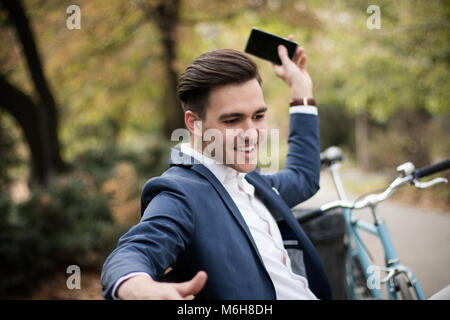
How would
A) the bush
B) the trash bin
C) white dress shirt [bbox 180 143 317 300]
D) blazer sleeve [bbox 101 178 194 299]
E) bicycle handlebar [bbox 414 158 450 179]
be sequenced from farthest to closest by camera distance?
the bush, the trash bin, bicycle handlebar [bbox 414 158 450 179], white dress shirt [bbox 180 143 317 300], blazer sleeve [bbox 101 178 194 299]

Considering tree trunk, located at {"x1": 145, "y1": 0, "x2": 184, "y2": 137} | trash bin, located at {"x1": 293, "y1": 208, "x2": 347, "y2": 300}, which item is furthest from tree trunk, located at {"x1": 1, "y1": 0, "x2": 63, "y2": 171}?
trash bin, located at {"x1": 293, "y1": 208, "x2": 347, "y2": 300}

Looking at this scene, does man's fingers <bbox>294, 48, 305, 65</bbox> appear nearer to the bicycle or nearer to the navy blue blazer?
the bicycle

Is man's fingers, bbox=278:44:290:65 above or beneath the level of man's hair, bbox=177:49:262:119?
above

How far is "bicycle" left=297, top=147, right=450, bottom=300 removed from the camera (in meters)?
2.10

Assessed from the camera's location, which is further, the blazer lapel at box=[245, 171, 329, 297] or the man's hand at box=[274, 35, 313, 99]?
the man's hand at box=[274, 35, 313, 99]

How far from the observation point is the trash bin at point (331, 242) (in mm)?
2383

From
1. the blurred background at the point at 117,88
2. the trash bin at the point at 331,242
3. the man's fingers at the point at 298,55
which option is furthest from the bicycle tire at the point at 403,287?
the blurred background at the point at 117,88

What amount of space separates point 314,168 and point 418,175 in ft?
1.95

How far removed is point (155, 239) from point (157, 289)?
257 millimetres

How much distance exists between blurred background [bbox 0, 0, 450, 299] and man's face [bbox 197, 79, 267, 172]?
3.60 m

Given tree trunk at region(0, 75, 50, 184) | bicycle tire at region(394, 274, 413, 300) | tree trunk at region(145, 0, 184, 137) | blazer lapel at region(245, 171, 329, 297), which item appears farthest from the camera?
tree trunk at region(145, 0, 184, 137)

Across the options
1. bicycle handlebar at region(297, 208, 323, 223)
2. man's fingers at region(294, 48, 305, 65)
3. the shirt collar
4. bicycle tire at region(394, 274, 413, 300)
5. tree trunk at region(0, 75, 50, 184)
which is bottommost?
bicycle tire at region(394, 274, 413, 300)

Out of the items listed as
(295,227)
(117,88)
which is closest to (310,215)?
(295,227)

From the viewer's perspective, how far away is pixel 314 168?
2.03 m
